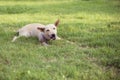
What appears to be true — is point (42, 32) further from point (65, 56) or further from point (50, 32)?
point (65, 56)

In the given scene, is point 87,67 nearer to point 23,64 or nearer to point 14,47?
point 23,64

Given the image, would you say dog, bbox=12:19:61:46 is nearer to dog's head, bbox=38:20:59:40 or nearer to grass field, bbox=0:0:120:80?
dog's head, bbox=38:20:59:40

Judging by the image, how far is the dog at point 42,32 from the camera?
8276mm

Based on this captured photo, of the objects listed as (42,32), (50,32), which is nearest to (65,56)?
(50,32)

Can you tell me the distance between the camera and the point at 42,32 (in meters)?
8.59

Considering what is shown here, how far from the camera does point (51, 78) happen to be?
19.1ft

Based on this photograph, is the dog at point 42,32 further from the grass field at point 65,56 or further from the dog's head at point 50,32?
the grass field at point 65,56

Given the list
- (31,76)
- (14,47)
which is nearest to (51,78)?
(31,76)

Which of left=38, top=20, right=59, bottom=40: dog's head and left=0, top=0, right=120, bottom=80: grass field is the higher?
left=38, top=20, right=59, bottom=40: dog's head

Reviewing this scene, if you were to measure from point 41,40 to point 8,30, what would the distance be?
1878 millimetres

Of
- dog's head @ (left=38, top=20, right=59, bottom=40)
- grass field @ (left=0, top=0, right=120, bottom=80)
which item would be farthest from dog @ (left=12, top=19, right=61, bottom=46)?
grass field @ (left=0, top=0, right=120, bottom=80)

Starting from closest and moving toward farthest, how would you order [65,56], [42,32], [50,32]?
[65,56], [50,32], [42,32]

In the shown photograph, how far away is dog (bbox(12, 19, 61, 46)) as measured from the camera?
828 centimetres

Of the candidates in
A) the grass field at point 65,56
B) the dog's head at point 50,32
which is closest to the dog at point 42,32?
the dog's head at point 50,32
